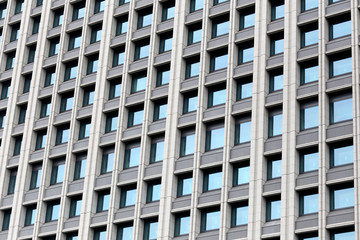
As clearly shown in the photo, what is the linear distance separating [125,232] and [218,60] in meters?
14.2

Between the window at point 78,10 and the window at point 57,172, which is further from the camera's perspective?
the window at point 78,10

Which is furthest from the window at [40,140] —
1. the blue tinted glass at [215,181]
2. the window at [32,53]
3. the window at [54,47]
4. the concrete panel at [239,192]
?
the concrete panel at [239,192]

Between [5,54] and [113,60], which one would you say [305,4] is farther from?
[5,54]

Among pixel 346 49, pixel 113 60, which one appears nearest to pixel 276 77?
pixel 346 49

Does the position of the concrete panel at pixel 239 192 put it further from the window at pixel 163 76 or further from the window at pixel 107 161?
the window at pixel 163 76

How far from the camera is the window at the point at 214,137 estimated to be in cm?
6203

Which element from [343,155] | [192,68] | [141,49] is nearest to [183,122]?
[192,68]

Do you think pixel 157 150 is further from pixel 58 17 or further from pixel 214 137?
pixel 58 17

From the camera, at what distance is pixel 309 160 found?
57.4m

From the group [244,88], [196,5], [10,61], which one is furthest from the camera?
[10,61]

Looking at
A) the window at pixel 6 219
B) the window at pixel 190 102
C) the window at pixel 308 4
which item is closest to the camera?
the window at pixel 308 4

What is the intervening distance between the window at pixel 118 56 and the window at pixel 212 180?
13810mm

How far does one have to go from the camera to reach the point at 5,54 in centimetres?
7838

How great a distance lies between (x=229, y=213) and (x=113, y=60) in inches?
725
